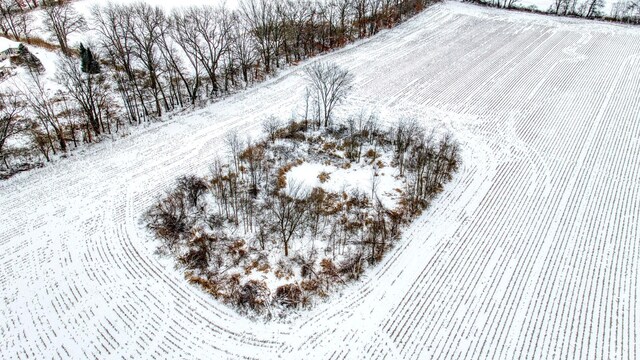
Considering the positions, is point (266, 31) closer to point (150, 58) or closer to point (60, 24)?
point (150, 58)

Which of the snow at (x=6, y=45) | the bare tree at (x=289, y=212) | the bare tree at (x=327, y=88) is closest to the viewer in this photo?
the bare tree at (x=289, y=212)

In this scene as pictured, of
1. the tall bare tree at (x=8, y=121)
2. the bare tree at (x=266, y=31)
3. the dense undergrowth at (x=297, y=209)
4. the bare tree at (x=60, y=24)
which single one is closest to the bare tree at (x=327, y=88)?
the dense undergrowth at (x=297, y=209)

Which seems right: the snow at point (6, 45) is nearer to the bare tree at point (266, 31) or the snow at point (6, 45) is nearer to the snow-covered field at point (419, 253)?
the snow-covered field at point (419, 253)

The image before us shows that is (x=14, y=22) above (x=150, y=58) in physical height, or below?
above

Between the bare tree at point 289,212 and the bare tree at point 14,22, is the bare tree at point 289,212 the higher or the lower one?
the lower one

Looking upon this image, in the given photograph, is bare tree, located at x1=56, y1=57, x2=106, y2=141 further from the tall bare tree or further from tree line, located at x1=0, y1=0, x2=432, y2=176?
the tall bare tree

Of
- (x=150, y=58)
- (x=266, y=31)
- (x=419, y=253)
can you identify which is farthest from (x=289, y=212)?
(x=266, y=31)

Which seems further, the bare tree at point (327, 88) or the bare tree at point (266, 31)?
the bare tree at point (266, 31)

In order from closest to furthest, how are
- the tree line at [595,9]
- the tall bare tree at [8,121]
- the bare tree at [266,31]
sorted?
the tall bare tree at [8,121], the bare tree at [266,31], the tree line at [595,9]

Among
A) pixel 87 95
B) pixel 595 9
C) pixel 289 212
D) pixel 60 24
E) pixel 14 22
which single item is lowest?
pixel 289 212
